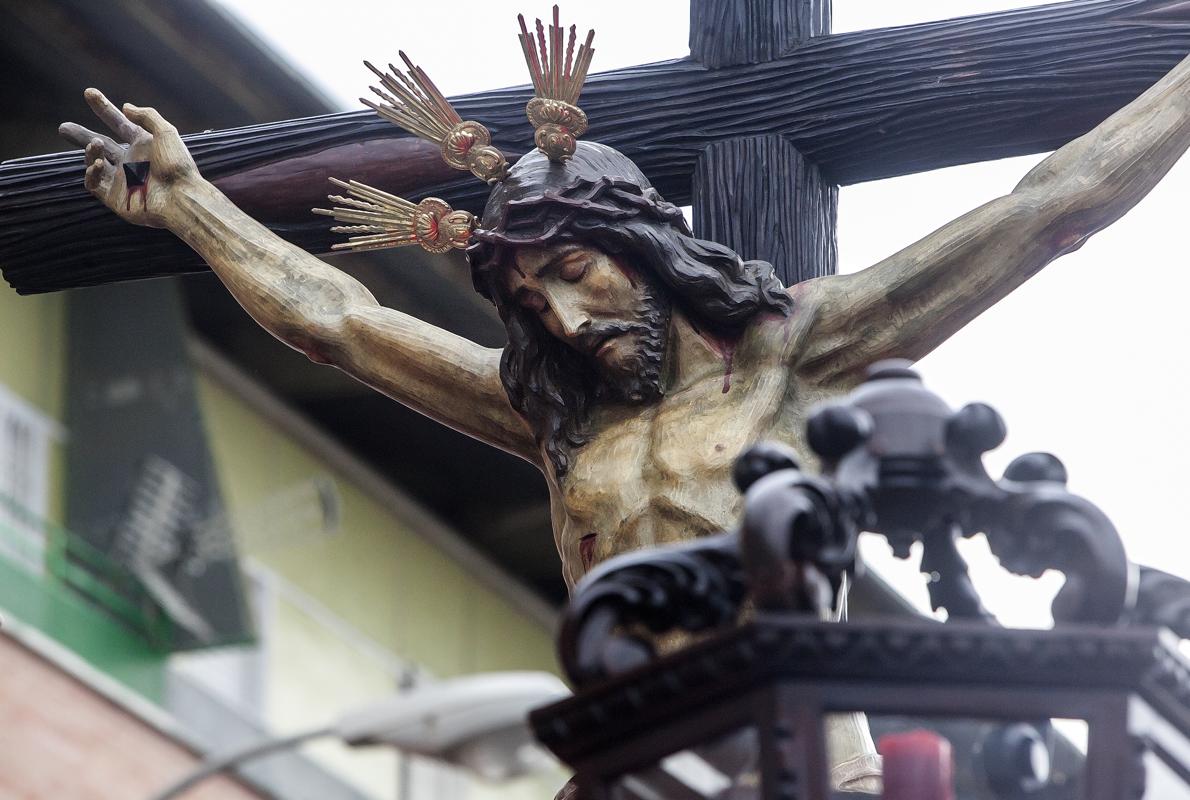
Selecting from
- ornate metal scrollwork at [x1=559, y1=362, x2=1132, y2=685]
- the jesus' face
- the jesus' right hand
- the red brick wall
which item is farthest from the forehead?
the red brick wall

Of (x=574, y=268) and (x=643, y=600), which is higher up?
(x=574, y=268)

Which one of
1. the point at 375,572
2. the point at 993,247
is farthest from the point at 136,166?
the point at 375,572

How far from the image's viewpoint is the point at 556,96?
3.55m

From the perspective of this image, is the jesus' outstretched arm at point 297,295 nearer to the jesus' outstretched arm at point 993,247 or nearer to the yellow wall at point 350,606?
the jesus' outstretched arm at point 993,247

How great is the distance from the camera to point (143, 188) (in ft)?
13.3

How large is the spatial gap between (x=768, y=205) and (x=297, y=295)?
1.99 ft

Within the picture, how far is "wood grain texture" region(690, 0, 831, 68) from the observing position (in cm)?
394

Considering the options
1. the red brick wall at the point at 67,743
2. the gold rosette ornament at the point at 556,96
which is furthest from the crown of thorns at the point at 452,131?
the red brick wall at the point at 67,743

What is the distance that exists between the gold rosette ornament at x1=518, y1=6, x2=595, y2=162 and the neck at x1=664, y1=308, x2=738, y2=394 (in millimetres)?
234

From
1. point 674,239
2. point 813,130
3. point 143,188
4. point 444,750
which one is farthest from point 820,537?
point 444,750

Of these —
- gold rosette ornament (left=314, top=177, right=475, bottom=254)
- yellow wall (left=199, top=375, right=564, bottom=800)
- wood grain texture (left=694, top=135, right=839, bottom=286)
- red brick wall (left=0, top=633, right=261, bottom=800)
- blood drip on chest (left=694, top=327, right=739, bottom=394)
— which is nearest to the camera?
blood drip on chest (left=694, top=327, right=739, bottom=394)

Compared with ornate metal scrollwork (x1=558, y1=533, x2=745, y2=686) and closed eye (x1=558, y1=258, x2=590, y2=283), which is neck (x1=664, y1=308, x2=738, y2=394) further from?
ornate metal scrollwork (x1=558, y1=533, x2=745, y2=686)

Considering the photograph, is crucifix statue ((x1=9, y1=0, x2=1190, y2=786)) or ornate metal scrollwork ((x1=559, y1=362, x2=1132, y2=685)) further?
crucifix statue ((x1=9, y1=0, x2=1190, y2=786))

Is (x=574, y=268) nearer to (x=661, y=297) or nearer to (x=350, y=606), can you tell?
(x=661, y=297)
